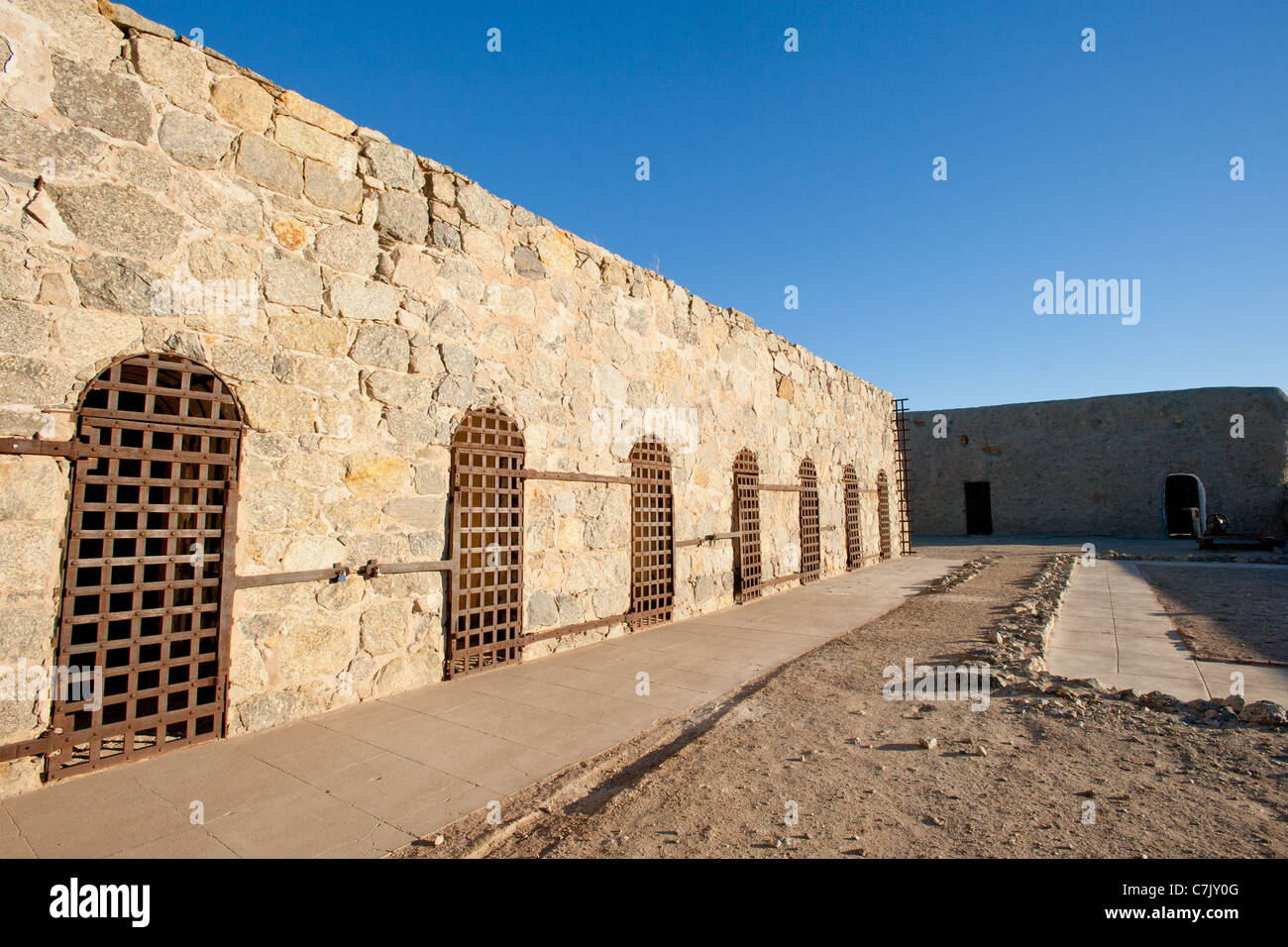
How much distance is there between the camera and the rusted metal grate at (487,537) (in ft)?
15.4

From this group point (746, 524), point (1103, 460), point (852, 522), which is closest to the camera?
point (746, 524)

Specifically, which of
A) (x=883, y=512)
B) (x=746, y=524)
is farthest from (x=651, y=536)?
(x=883, y=512)

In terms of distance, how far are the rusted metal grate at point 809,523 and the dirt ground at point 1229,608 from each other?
14.5 feet

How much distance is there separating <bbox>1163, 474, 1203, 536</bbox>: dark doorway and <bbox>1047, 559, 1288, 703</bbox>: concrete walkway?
15307mm

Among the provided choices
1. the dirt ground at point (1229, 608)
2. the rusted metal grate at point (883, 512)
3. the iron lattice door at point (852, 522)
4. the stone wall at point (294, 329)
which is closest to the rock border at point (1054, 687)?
the dirt ground at point (1229, 608)

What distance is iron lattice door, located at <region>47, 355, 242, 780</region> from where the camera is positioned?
2.98m

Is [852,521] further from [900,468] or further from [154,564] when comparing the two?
[154,564]

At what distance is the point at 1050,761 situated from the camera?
2.87 metres

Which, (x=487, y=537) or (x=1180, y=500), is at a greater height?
(x=1180, y=500)

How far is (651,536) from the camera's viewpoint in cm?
675

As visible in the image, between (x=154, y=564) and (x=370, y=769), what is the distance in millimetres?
1603

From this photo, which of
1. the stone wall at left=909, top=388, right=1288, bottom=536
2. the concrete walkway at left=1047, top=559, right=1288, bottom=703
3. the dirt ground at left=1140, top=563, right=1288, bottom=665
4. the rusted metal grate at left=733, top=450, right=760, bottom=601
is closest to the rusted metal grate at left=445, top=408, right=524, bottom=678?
the rusted metal grate at left=733, top=450, right=760, bottom=601
